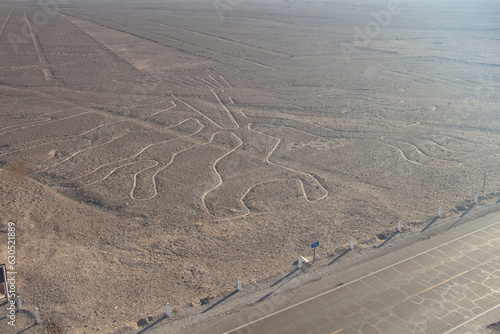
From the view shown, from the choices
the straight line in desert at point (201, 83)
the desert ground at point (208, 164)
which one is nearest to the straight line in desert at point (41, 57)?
the desert ground at point (208, 164)

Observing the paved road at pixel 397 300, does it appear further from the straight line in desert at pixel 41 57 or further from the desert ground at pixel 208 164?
the straight line in desert at pixel 41 57

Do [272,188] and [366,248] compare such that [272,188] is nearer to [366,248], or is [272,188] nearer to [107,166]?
[366,248]

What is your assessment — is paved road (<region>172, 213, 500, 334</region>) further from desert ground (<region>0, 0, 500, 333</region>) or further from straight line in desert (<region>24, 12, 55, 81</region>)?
straight line in desert (<region>24, 12, 55, 81</region>)

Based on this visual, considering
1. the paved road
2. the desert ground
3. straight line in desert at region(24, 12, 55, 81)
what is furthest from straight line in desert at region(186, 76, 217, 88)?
the paved road

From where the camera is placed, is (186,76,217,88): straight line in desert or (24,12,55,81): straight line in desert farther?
(24,12,55,81): straight line in desert

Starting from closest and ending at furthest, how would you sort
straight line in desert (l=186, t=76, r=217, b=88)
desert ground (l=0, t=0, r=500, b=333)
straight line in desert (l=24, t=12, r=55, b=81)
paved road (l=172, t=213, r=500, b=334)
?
paved road (l=172, t=213, r=500, b=334) < desert ground (l=0, t=0, r=500, b=333) < straight line in desert (l=186, t=76, r=217, b=88) < straight line in desert (l=24, t=12, r=55, b=81)

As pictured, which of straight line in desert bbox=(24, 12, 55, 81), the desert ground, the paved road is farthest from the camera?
straight line in desert bbox=(24, 12, 55, 81)
